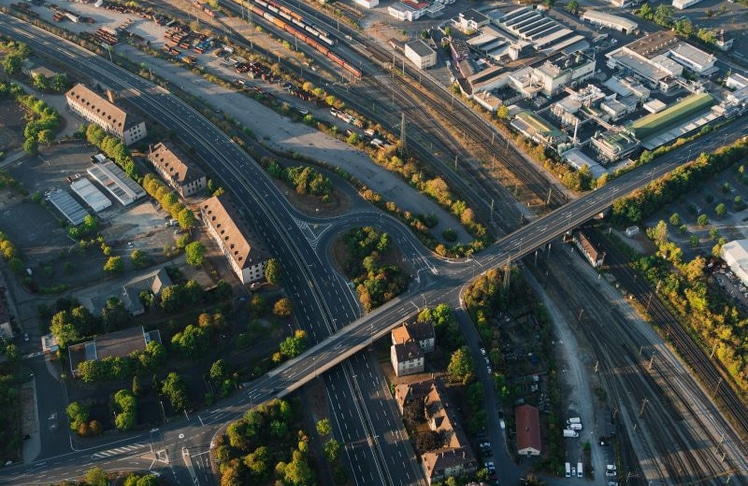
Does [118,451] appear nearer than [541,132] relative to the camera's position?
Yes

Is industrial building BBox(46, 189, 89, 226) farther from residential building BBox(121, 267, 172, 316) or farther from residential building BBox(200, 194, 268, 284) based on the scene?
residential building BBox(200, 194, 268, 284)

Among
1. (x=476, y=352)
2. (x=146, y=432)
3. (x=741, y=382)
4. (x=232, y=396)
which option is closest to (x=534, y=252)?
(x=476, y=352)

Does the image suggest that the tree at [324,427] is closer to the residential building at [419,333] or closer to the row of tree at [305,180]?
the residential building at [419,333]

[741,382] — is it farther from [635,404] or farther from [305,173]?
[305,173]

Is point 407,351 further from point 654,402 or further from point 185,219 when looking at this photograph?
point 185,219

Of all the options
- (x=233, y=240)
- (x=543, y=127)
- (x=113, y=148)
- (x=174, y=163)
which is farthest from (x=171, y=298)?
(x=543, y=127)

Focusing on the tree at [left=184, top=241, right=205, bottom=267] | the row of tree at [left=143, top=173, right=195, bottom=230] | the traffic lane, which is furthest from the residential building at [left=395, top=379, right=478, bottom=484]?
the row of tree at [left=143, top=173, right=195, bottom=230]
